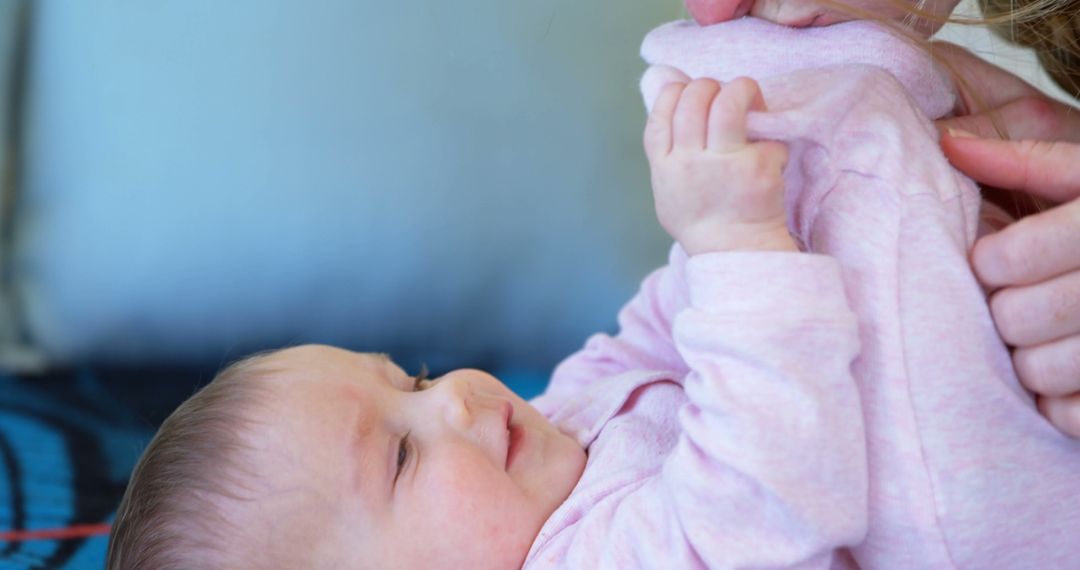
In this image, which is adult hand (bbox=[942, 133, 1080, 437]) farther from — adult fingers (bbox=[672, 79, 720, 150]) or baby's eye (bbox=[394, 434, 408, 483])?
baby's eye (bbox=[394, 434, 408, 483])

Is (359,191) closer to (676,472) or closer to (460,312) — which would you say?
(460,312)

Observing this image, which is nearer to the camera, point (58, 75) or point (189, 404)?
point (189, 404)

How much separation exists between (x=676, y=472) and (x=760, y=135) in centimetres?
21

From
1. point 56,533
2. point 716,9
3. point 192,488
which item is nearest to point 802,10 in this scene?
point 716,9

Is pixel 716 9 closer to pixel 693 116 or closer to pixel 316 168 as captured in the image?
pixel 693 116

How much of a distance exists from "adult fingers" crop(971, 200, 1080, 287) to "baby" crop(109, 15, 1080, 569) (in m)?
0.02

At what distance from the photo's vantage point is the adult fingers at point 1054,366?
0.64m

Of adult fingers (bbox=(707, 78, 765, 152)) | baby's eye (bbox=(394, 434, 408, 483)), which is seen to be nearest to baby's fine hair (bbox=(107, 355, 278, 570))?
baby's eye (bbox=(394, 434, 408, 483))

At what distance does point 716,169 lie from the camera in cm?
62

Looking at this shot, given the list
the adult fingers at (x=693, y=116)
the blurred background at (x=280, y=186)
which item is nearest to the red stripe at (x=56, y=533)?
the blurred background at (x=280, y=186)

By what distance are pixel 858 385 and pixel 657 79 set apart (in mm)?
230

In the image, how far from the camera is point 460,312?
4.71ft

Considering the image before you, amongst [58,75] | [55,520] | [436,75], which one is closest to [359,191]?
[436,75]

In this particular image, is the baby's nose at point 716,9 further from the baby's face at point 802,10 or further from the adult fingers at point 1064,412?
the adult fingers at point 1064,412
